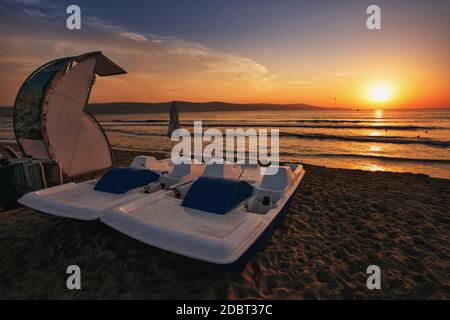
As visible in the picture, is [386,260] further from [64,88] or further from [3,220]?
[64,88]

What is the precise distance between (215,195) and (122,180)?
2.77 meters

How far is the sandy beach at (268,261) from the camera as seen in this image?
4.46m

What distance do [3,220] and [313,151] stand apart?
21.4m

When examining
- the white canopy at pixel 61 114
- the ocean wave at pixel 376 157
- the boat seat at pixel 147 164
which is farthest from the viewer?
the ocean wave at pixel 376 157

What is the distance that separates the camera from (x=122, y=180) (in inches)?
265

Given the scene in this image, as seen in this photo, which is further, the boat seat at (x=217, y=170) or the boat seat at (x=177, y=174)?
the boat seat at (x=177, y=174)

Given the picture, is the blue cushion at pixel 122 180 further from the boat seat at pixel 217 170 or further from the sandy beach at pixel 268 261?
the boat seat at pixel 217 170

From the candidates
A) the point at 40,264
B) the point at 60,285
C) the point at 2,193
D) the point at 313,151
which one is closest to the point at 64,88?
the point at 2,193

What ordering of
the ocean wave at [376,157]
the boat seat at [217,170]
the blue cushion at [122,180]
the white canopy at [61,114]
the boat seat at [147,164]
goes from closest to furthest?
1. the blue cushion at [122,180]
2. the boat seat at [217,170]
3. the boat seat at [147,164]
4. the white canopy at [61,114]
5. the ocean wave at [376,157]

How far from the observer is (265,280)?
186 inches

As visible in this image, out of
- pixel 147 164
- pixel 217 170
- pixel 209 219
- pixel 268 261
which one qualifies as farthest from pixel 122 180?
pixel 268 261

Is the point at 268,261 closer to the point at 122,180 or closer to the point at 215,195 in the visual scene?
the point at 215,195

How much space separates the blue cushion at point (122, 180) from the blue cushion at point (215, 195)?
1.96m

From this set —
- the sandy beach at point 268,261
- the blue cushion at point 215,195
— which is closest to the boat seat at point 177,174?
the blue cushion at point 215,195
